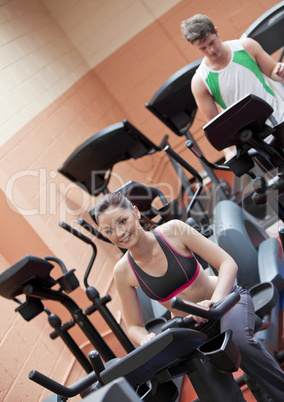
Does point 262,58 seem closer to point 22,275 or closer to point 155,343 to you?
point 22,275

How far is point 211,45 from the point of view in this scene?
8.67 ft

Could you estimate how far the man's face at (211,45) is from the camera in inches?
104

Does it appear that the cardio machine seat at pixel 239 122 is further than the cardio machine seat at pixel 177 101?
No

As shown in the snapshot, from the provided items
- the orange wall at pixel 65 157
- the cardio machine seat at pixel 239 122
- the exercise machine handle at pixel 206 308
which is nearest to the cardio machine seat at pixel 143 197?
the cardio machine seat at pixel 239 122

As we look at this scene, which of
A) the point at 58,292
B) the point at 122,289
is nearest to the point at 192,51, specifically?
the point at 58,292

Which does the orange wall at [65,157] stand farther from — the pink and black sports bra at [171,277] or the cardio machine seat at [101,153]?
the pink and black sports bra at [171,277]

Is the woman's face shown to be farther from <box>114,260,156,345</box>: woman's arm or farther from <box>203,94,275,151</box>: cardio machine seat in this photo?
<box>203,94,275,151</box>: cardio machine seat

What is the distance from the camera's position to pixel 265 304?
232 centimetres

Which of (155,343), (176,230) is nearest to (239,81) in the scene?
(176,230)

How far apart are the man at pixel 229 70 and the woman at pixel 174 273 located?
3.60 feet

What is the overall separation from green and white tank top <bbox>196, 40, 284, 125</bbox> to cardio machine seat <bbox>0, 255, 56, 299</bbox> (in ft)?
4.46

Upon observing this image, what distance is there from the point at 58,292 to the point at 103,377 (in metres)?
1.24

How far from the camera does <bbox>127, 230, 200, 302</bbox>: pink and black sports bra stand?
1880 millimetres

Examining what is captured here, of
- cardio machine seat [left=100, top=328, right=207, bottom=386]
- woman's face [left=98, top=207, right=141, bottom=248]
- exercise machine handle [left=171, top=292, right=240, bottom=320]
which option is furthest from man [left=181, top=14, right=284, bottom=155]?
cardio machine seat [left=100, top=328, right=207, bottom=386]
